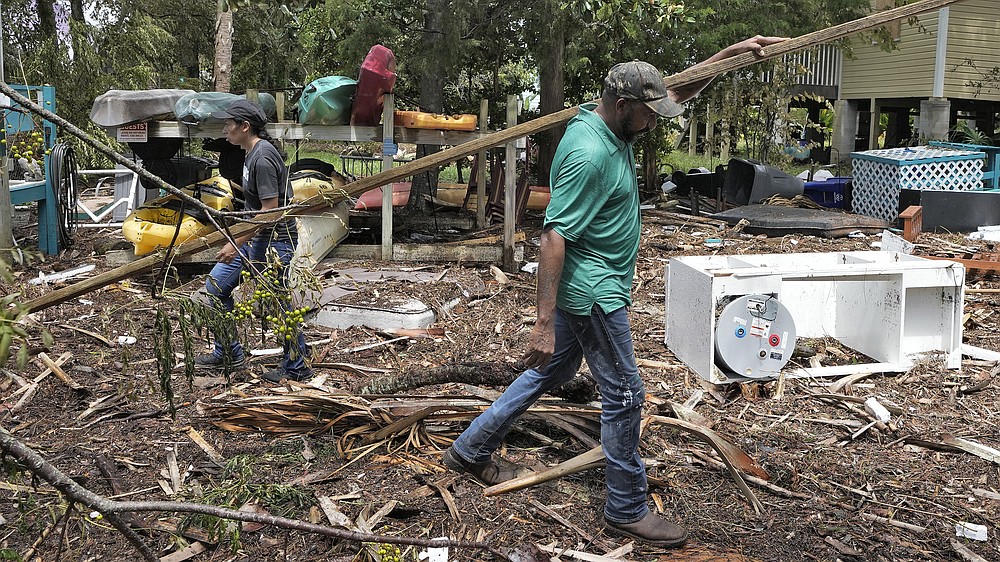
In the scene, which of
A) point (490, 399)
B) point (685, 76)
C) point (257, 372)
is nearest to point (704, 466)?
point (490, 399)

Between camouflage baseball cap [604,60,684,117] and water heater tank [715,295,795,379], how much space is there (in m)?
3.02

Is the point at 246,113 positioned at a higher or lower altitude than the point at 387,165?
higher

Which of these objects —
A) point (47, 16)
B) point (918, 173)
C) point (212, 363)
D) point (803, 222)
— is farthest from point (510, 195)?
point (47, 16)

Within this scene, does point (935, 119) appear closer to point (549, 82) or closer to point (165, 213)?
point (549, 82)

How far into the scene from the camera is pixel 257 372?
7125 mm

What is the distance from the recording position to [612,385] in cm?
438

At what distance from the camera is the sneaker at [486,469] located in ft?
16.3

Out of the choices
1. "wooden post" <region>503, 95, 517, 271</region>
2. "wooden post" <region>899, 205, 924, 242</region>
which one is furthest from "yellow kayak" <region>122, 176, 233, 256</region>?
"wooden post" <region>899, 205, 924, 242</region>

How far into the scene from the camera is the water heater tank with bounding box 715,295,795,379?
6.95m

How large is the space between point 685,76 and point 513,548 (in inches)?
97.2

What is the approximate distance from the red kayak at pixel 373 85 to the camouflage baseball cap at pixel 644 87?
703 centimetres

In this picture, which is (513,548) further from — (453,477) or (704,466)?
(704,466)

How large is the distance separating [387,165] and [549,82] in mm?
6487

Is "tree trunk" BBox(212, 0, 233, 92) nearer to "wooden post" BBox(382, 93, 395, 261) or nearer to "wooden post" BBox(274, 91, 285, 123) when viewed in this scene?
"wooden post" BBox(274, 91, 285, 123)
